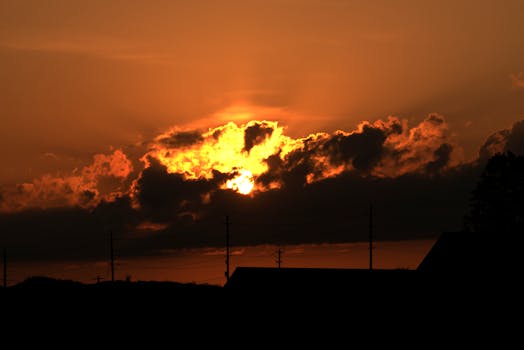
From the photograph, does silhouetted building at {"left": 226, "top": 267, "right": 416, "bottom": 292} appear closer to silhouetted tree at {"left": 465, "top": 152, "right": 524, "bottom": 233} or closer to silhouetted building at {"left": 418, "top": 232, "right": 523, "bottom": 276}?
silhouetted building at {"left": 418, "top": 232, "right": 523, "bottom": 276}

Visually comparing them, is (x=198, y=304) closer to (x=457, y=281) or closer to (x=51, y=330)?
(x=51, y=330)

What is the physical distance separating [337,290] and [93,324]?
21.2m

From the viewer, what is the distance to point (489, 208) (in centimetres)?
8844

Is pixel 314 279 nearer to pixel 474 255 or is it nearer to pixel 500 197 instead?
pixel 474 255

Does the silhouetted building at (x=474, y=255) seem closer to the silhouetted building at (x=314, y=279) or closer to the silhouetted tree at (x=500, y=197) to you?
the silhouetted building at (x=314, y=279)

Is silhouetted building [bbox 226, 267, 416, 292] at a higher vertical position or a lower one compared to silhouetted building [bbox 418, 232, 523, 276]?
lower

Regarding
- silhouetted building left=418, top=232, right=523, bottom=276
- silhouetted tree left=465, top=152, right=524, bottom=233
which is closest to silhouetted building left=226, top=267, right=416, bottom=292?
silhouetted building left=418, top=232, right=523, bottom=276

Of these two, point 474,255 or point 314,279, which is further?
point 314,279

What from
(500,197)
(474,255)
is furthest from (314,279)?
(500,197)

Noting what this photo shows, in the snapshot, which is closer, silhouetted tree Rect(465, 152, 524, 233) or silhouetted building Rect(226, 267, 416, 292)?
silhouetted building Rect(226, 267, 416, 292)

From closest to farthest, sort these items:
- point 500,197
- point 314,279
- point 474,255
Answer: point 474,255 < point 314,279 < point 500,197

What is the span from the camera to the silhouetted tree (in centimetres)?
8738

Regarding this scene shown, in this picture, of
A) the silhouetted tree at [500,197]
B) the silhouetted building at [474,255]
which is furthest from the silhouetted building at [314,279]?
the silhouetted tree at [500,197]

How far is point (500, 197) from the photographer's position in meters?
88.4
